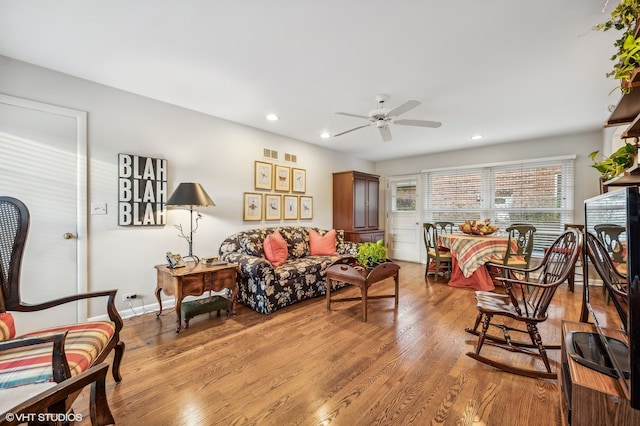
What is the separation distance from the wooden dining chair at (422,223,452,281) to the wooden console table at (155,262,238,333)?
3.32 meters

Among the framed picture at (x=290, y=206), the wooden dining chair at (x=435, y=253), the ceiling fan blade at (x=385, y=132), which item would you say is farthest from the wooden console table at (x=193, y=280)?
the wooden dining chair at (x=435, y=253)

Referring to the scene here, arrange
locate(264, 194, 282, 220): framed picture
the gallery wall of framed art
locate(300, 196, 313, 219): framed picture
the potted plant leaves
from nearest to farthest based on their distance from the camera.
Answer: the potted plant leaves → the gallery wall of framed art → locate(264, 194, 282, 220): framed picture → locate(300, 196, 313, 219): framed picture

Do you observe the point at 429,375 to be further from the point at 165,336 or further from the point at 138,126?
the point at 138,126

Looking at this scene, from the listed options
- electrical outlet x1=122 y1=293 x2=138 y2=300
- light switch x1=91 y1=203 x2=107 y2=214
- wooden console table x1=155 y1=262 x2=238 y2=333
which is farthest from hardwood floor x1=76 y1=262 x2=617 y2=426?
light switch x1=91 y1=203 x2=107 y2=214

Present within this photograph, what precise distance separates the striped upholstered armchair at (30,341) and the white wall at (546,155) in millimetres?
5993

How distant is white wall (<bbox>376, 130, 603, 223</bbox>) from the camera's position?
4.29m

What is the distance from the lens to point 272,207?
4496 mm

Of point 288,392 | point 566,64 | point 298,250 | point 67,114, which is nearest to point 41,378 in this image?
point 288,392

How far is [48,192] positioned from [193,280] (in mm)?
1575

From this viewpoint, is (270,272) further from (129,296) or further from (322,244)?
(129,296)

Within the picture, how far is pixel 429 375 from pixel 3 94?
4237 millimetres

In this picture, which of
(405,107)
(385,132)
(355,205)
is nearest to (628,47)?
(405,107)

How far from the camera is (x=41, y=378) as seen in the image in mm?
1149

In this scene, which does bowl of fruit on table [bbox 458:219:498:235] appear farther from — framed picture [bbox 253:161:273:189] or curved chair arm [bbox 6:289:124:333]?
curved chair arm [bbox 6:289:124:333]
